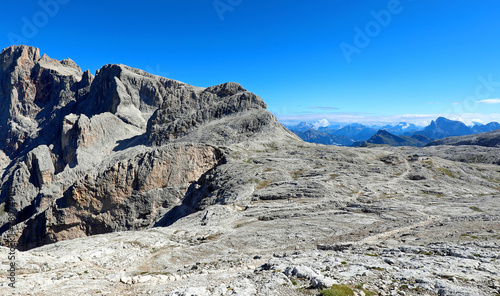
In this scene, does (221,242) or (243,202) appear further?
(243,202)

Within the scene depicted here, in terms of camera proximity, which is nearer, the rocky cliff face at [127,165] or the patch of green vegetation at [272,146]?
the rocky cliff face at [127,165]

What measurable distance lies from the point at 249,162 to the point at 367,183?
35204mm

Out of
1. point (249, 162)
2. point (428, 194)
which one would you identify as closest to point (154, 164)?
point (249, 162)

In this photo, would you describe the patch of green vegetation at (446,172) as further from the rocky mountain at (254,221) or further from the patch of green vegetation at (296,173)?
the patch of green vegetation at (296,173)

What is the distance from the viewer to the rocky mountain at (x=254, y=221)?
20891 mm

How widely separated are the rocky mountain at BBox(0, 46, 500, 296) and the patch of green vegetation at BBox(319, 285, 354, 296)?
0.23 metres

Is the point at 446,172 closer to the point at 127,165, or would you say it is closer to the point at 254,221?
the point at 254,221

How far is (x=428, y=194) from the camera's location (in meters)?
62.2

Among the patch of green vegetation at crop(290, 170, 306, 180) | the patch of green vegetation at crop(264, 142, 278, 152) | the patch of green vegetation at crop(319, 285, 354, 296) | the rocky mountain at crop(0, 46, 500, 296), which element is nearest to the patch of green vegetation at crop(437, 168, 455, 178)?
the rocky mountain at crop(0, 46, 500, 296)

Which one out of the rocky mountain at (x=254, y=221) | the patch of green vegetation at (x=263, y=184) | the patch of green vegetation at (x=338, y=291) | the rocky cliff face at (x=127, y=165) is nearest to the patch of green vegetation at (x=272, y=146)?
the rocky mountain at (x=254, y=221)

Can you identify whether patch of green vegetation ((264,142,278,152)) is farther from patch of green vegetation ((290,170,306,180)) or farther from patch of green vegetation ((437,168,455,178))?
patch of green vegetation ((437,168,455,178))

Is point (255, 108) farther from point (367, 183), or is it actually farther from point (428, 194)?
point (428, 194)

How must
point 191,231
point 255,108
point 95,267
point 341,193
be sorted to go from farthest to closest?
point 255,108
point 341,193
point 191,231
point 95,267

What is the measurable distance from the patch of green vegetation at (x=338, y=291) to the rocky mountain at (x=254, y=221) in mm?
228
